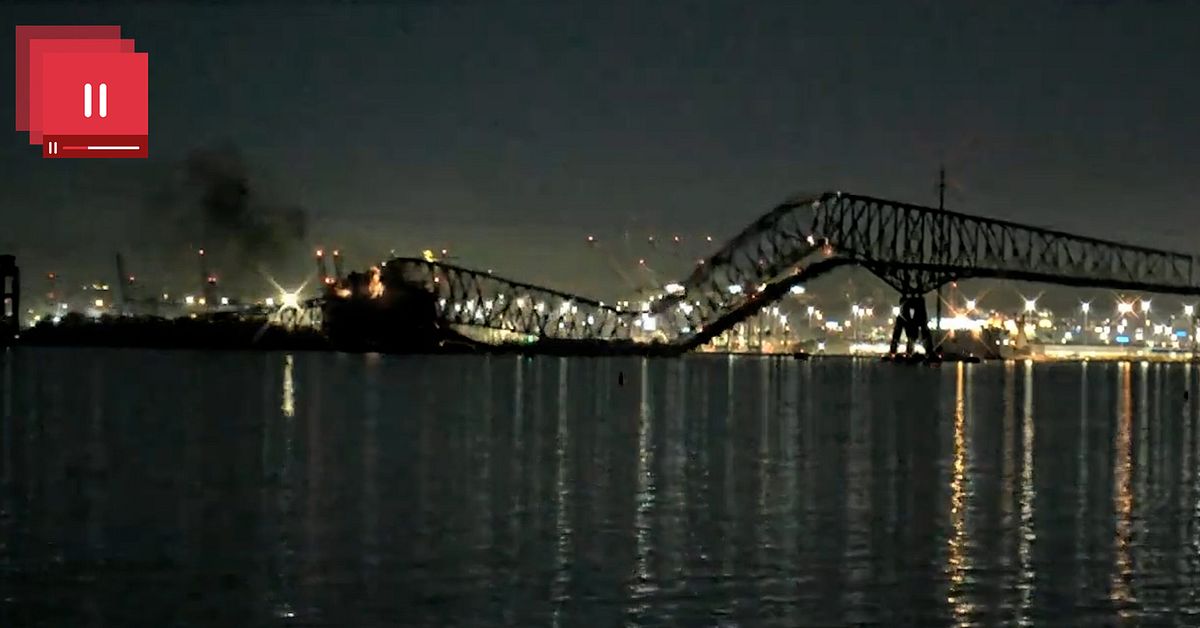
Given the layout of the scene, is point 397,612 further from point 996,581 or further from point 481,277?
point 481,277

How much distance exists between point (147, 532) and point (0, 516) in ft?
10.7

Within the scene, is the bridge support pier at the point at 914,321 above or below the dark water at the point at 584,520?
above

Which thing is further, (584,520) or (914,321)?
(914,321)

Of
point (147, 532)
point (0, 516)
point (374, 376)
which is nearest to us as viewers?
point (147, 532)

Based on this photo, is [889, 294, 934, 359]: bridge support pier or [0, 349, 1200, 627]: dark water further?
[889, 294, 934, 359]: bridge support pier

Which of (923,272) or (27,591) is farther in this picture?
(923,272)

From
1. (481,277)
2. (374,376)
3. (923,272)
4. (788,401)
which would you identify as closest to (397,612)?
(788,401)

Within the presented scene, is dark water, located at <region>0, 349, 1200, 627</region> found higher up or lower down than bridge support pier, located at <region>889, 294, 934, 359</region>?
lower down

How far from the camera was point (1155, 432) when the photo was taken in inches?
2090

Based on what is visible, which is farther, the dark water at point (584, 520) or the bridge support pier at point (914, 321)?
the bridge support pier at point (914, 321)

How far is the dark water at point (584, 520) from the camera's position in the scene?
64.0 feet

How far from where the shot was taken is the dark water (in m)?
19.5

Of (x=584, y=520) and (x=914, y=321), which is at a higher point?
(x=914, y=321)

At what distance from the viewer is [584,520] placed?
26812 millimetres
